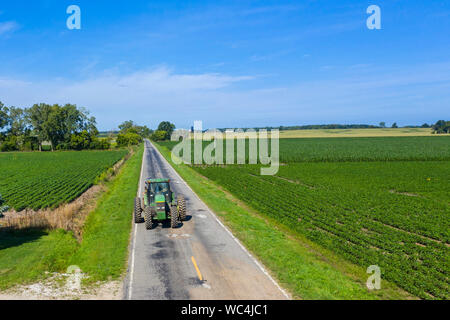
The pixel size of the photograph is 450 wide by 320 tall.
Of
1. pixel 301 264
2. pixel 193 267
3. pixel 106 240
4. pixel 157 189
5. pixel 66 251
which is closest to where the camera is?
pixel 193 267

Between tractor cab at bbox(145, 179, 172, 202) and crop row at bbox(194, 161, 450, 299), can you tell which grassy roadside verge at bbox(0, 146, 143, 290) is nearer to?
tractor cab at bbox(145, 179, 172, 202)

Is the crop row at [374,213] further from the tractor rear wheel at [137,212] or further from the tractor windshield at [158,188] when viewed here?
the tractor rear wheel at [137,212]

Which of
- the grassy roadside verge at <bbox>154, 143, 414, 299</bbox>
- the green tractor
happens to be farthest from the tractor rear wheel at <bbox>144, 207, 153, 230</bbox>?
the grassy roadside verge at <bbox>154, 143, 414, 299</bbox>

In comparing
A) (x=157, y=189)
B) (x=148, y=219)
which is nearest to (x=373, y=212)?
(x=157, y=189)

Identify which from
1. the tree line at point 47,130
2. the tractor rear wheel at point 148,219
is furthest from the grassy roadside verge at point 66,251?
the tree line at point 47,130

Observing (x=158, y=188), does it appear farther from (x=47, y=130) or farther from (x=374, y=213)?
(x=47, y=130)


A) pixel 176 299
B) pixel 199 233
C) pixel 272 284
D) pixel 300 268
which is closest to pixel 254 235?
pixel 199 233

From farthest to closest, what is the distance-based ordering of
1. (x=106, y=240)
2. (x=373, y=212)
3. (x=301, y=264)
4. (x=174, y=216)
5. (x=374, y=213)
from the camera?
(x=373, y=212)
(x=374, y=213)
(x=174, y=216)
(x=106, y=240)
(x=301, y=264)

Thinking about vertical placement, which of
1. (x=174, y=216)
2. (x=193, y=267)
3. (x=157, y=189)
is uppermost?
(x=157, y=189)
